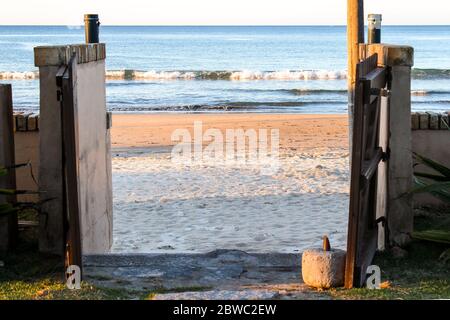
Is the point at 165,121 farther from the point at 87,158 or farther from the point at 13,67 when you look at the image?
the point at 13,67

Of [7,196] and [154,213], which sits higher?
[7,196]

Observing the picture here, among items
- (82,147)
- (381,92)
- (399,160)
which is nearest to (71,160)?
(82,147)

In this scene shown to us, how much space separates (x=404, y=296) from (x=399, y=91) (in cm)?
203

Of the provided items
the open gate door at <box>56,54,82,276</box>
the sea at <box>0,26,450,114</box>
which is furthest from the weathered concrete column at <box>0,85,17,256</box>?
the sea at <box>0,26,450,114</box>

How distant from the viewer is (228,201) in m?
10.9

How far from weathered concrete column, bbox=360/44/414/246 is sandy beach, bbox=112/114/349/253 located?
63.5 inches

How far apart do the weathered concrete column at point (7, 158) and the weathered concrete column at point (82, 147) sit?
0.39 m

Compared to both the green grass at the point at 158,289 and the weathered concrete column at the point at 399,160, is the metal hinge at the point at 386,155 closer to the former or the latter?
the weathered concrete column at the point at 399,160

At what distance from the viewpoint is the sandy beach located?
903 centimetres

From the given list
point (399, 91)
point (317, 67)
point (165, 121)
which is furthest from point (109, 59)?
point (399, 91)

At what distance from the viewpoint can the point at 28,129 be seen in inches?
311

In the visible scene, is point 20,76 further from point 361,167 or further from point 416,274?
point 361,167

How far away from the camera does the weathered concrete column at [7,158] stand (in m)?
7.05

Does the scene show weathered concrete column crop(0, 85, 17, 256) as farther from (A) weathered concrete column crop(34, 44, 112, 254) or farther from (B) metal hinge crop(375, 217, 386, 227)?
(B) metal hinge crop(375, 217, 386, 227)
